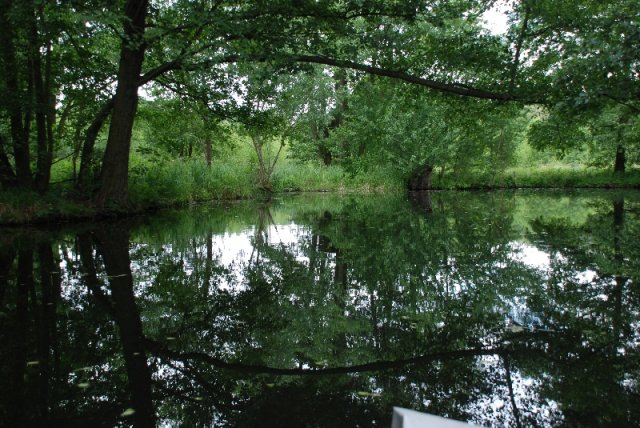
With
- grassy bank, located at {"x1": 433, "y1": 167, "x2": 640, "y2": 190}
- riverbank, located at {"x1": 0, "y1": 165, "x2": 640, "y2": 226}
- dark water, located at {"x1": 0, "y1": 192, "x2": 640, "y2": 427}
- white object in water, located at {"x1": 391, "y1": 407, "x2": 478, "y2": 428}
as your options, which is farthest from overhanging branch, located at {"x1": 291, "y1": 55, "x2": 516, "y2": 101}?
grassy bank, located at {"x1": 433, "y1": 167, "x2": 640, "y2": 190}

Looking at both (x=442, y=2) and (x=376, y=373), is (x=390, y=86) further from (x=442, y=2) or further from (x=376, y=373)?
(x=376, y=373)

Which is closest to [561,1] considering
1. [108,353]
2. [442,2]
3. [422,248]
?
[442,2]

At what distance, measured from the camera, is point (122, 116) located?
41.4ft

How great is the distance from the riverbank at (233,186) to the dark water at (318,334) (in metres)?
4.13

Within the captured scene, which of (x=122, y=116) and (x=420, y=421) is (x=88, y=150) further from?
(x=420, y=421)

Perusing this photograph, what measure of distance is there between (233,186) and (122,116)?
10.7m

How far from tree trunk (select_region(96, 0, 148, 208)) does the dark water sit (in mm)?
4735

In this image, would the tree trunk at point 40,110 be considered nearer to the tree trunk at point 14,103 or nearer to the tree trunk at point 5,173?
the tree trunk at point 14,103

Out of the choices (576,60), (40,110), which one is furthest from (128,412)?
(40,110)

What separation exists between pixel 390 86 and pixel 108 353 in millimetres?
11781

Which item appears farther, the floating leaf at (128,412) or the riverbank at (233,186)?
the riverbank at (233,186)

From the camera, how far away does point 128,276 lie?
641cm

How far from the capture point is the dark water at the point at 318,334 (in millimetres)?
2924

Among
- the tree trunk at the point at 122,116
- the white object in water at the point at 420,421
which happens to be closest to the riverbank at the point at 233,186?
the tree trunk at the point at 122,116
